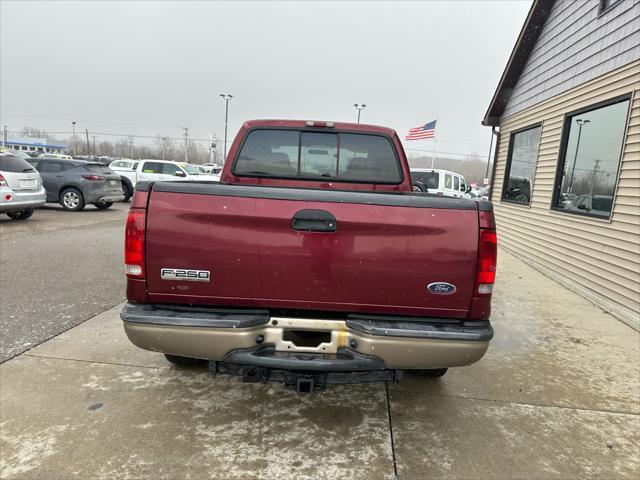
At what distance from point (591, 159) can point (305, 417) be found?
6.43m

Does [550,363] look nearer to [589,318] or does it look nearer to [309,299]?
[589,318]

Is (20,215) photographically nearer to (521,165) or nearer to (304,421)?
(304,421)

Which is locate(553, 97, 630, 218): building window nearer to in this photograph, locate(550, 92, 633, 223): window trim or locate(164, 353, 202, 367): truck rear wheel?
locate(550, 92, 633, 223): window trim

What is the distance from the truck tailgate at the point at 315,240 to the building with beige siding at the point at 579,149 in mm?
4275

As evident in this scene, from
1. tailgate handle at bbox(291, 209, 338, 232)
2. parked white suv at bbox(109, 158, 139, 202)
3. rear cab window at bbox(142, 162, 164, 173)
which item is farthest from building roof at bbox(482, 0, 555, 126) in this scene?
parked white suv at bbox(109, 158, 139, 202)

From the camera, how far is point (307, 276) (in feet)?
7.70

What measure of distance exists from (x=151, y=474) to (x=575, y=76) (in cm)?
842

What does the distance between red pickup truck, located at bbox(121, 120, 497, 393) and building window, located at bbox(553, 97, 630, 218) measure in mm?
5001

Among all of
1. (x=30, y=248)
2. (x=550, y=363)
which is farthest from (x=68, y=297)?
(x=550, y=363)

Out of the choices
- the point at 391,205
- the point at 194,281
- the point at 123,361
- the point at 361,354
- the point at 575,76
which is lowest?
the point at 123,361

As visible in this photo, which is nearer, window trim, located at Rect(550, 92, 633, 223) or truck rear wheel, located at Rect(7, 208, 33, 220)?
window trim, located at Rect(550, 92, 633, 223)

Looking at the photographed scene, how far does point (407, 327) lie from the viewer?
2322mm

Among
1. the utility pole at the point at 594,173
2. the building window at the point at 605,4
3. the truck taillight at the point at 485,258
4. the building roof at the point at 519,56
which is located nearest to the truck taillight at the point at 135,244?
the truck taillight at the point at 485,258

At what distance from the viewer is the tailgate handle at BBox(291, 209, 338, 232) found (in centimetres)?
229
